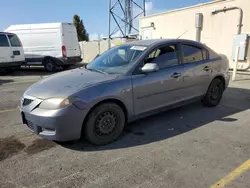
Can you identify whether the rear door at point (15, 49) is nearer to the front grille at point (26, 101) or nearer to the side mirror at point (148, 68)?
the front grille at point (26, 101)

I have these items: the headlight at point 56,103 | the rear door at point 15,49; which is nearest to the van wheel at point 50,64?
the rear door at point 15,49

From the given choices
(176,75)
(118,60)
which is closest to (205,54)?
(176,75)

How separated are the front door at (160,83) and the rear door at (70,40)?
29.2 feet

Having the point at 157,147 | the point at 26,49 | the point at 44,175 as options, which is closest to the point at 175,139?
the point at 157,147

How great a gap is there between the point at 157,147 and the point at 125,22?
23998 millimetres

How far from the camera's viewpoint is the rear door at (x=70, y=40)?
11.8 m

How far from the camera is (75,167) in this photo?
2779 millimetres

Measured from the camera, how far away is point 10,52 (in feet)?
33.9

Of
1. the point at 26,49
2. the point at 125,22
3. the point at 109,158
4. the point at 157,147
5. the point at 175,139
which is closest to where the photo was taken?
the point at 109,158

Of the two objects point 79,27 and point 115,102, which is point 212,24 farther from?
point 79,27

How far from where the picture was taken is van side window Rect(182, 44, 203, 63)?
438 cm

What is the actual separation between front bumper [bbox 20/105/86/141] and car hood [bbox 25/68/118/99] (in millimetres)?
228

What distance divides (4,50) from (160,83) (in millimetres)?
9065

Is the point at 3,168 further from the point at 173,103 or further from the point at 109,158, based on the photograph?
the point at 173,103
